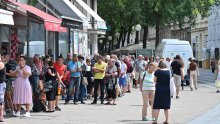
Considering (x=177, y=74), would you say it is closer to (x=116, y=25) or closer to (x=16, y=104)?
(x=16, y=104)

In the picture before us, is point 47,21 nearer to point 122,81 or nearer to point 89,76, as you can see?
point 89,76

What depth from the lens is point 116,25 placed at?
2504 inches

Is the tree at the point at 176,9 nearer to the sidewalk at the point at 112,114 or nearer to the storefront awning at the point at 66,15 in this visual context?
the storefront awning at the point at 66,15

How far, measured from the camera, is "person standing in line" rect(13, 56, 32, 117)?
1612cm

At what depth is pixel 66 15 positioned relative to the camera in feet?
77.8

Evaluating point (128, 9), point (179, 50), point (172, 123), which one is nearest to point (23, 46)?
point (172, 123)

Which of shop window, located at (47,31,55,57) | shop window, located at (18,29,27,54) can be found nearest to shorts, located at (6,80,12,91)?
shop window, located at (18,29,27,54)

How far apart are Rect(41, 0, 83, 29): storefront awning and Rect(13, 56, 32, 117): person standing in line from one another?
18.8 ft

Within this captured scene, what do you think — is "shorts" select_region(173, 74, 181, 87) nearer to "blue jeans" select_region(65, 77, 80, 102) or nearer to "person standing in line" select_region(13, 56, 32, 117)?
"blue jeans" select_region(65, 77, 80, 102)

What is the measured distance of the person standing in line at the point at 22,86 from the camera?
16.1 meters

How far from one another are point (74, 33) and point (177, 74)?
26.9 feet

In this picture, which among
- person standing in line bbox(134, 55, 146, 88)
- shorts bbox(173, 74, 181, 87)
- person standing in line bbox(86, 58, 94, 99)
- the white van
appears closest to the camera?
person standing in line bbox(86, 58, 94, 99)

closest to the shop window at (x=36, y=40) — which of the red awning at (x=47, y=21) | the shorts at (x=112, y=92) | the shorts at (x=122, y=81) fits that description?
the red awning at (x=47, y=21)

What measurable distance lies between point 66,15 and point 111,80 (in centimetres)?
410
